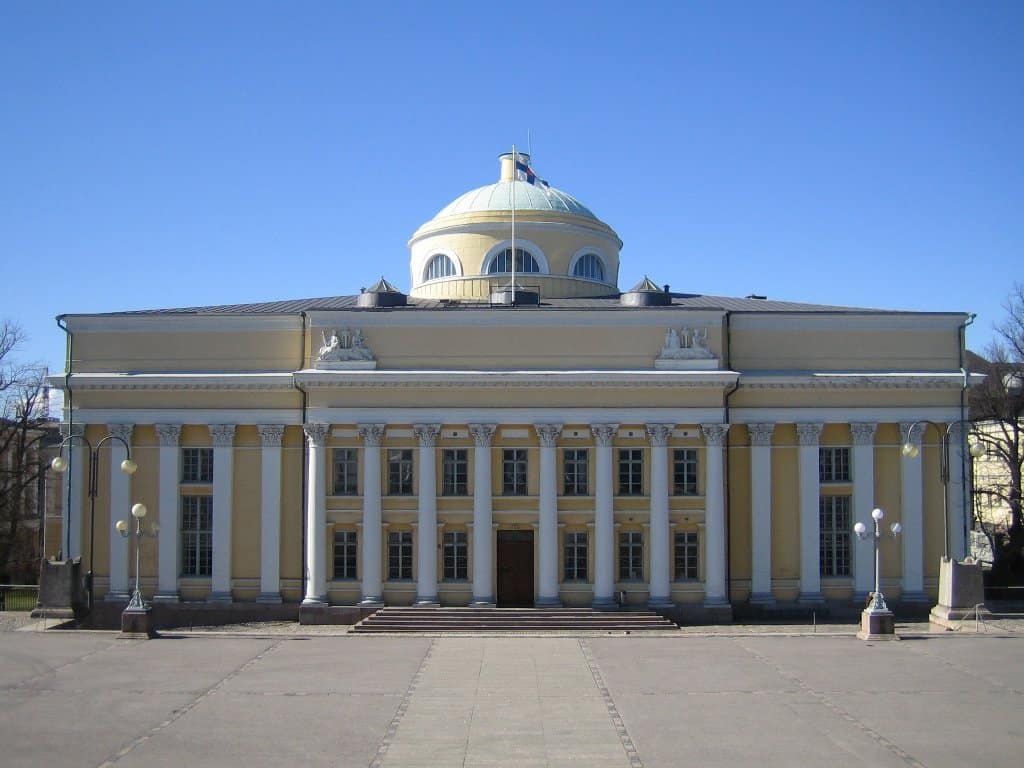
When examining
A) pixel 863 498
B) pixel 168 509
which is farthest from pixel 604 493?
pixel 168 509

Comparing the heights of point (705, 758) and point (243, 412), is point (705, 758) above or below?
below

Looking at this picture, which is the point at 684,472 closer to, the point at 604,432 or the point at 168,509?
the point at 604,432

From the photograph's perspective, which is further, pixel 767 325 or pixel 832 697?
pixel 767 325

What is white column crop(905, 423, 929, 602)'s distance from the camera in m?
38.4

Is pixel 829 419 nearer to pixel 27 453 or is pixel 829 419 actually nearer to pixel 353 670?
pixel 353 670

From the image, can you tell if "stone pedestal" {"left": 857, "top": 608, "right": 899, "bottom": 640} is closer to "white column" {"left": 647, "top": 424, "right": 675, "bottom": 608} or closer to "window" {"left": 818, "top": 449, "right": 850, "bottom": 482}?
"white column" {"left": 647, "top": 424, "right": 675, "bottom": 608}

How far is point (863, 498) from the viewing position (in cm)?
3853

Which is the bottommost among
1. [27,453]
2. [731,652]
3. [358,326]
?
[731,652]

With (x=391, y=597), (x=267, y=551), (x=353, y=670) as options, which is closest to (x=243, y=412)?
(x=267, y=551)

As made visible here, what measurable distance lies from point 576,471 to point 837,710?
52.4 ft

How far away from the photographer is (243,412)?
1521 inches

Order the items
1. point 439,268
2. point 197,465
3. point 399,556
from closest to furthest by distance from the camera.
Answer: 1. point 399,556
2. point 197,465
3. point 439,268

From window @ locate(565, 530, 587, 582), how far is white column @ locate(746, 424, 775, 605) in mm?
5640

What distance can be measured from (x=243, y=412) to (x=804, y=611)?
19.6 metres
